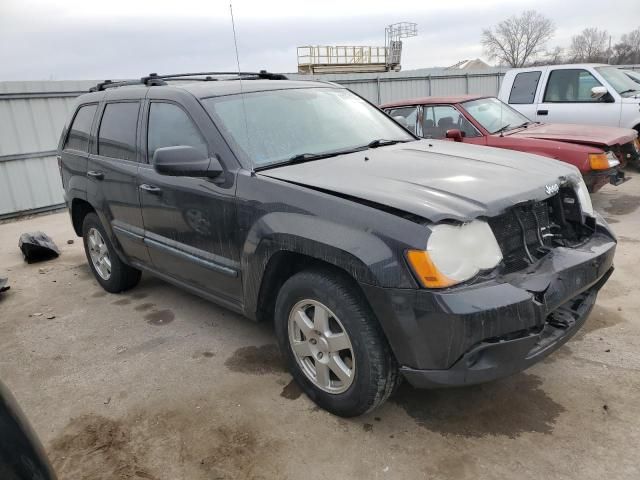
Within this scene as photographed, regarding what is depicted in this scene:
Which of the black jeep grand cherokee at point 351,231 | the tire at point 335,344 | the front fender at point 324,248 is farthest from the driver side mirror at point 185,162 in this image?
the tire at point 335,344

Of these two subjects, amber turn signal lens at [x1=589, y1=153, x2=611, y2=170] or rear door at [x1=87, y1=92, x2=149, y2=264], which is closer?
rear door at [x1=87, y1=92, x2=149, y2=264]

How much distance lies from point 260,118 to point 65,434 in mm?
2161

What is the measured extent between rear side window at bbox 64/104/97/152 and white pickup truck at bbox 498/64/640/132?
6791mm

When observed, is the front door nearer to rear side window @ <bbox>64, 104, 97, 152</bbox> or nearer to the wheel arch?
rear side window @ <bbox>64, 104, 97, 152</bbox>

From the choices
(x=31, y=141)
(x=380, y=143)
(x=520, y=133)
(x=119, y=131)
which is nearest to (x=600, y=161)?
(x=520, y=133)

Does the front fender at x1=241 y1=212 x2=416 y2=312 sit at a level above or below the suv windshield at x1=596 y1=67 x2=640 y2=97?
below

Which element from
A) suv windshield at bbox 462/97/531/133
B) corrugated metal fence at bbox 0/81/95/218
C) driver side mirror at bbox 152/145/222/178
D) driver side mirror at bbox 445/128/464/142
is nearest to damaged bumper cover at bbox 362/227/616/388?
driver side mirror at bbox 152/145/222/178

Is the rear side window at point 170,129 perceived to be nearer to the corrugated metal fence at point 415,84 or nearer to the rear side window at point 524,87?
the rear side window at point 524,87

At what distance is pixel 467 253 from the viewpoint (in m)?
2.29

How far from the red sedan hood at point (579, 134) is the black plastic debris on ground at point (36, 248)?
5862mm

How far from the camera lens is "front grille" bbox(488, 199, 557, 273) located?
2449 mm

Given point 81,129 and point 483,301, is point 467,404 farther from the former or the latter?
point 81,129

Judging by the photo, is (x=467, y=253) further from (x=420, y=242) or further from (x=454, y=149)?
(x=454, y=149)

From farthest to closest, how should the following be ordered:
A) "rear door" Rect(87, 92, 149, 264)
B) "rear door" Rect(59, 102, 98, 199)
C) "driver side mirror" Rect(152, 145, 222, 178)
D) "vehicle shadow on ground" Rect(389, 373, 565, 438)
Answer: "rear door" Rect(59, 102, 98, 199)
"rear door" Rect(87, 92, 149, 264)
"driver side mirror" Rect(152, 145, 222, 178)
"vehicle shadow on ground" Rect(389, 373, 565, 438)
